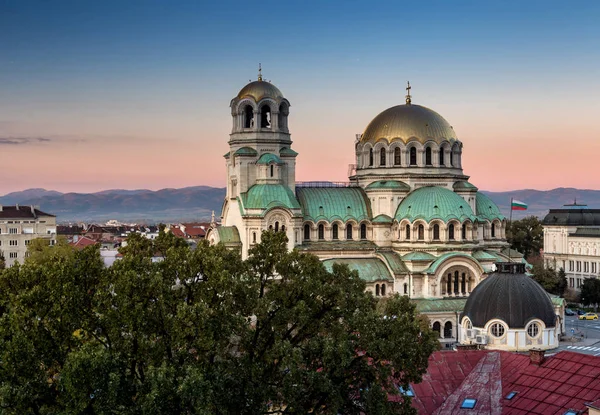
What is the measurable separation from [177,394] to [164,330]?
3349mm

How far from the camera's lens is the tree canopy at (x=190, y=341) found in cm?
3089

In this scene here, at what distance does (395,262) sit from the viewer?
78.9 m

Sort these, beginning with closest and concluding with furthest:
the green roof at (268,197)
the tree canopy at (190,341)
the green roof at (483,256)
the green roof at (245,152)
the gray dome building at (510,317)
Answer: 1. the tree canopy at (190,341)
2. the gray dome building at (510,317)
3. the green roof at (268,197)
4. the green roof at (483,256)
5. the green roof at (245,152)

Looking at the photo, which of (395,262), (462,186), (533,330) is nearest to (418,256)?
(395,262)

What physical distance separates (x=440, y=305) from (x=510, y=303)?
15626 millimetres

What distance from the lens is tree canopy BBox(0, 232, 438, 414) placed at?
101 ft

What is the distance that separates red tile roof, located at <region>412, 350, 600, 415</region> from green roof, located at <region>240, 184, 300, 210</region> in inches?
1402

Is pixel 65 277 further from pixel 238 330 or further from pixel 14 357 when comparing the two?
pixel 238 330

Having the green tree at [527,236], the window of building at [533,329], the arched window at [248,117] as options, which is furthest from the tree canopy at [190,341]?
the green tree at [527,236]

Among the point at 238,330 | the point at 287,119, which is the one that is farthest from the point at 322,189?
the point at 238,330

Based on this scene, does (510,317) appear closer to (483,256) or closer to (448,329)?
(448,329)

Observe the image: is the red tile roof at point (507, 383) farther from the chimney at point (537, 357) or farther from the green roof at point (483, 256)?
the green roof at point (483, 256)

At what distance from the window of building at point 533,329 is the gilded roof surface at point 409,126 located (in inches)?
1061

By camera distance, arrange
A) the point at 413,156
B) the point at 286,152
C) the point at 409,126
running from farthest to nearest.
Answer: the point at 413,156
the point at 409,126
the point at 286,152
